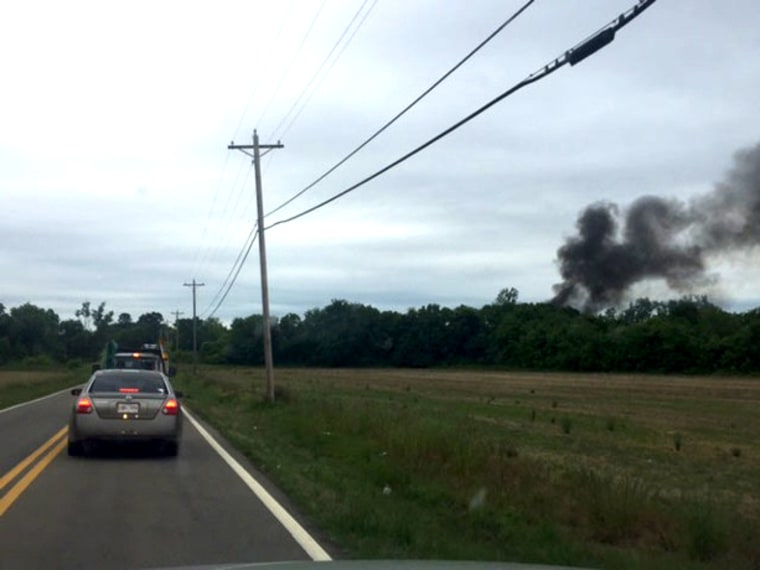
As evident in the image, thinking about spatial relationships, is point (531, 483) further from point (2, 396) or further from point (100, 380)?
point (2, 396)

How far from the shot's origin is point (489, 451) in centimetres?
1633

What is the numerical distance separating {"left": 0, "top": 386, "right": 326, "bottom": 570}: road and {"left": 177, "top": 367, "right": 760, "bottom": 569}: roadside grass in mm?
764

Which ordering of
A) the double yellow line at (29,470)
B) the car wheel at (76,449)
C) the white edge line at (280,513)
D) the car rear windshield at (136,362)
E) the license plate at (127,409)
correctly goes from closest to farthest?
the white edge line at (280,513), the double yellow line at (29,470), the license plate at (127,409), the car wheel at (76,449), the car rear windshield at (136,362)

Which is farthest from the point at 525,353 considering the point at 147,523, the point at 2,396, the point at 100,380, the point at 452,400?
the point at 147,523

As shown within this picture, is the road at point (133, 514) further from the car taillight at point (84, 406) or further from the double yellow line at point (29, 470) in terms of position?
the car taillight at point (84, 406)

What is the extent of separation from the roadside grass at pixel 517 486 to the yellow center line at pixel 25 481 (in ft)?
11.0

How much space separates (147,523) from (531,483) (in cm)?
468

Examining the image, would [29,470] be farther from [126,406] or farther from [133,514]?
[133,514]

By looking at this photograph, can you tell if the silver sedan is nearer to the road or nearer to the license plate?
the license plate

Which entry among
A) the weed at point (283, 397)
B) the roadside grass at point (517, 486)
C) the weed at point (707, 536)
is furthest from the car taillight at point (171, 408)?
the weed at point (283, 397)

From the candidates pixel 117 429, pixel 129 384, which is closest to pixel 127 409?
pixel 117 429

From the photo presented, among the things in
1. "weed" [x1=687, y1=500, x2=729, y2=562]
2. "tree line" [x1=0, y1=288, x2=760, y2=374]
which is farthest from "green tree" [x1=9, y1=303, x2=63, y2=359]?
"weed" [x1=687, y1=500, x2=729, y2=562]

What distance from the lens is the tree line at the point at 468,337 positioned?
232 ft

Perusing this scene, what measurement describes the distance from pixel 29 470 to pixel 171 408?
2.67 meters
